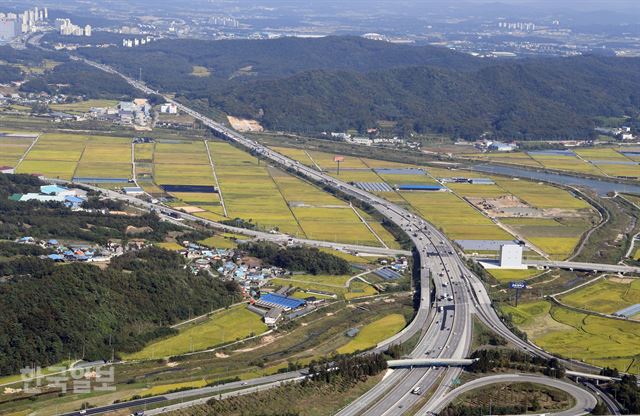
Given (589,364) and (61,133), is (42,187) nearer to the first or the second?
(61,133)

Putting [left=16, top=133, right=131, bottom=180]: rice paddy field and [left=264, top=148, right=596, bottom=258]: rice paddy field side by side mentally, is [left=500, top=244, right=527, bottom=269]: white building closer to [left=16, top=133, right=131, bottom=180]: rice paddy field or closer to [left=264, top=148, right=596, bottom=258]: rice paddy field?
[left=264, top=148, right=596, bottom=258]: rice paddy field

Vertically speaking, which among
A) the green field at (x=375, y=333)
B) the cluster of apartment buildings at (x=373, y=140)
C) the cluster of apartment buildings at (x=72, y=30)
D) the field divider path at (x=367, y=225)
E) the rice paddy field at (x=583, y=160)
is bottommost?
the cluster of apartment buildings at (x=373, y=140)

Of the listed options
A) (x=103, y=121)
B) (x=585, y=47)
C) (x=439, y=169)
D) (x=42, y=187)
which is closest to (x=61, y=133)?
(x=103, y=121)

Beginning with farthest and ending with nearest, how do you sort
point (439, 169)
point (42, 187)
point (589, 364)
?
point (439, 169), point (42, 187), point (589, 364)

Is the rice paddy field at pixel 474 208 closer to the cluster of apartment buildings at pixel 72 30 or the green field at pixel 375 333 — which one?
the green field at pixel 375 333

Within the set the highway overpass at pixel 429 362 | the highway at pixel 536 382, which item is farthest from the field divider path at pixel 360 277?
the highway at pixel 536 382

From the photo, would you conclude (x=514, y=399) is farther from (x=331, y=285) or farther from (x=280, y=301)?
(x=331, y=285)

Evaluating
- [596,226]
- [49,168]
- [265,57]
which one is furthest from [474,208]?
[265,57]
